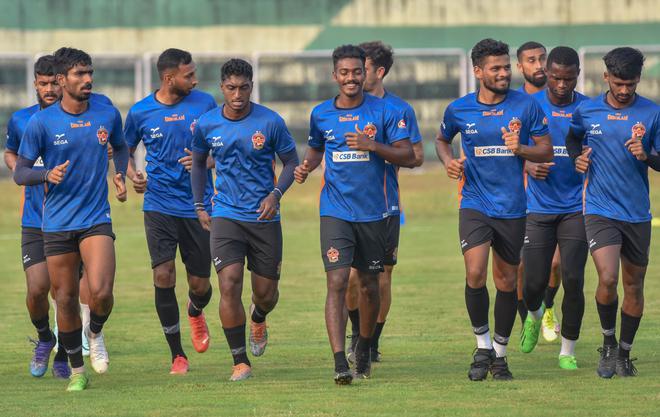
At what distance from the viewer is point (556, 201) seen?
40.0 feet

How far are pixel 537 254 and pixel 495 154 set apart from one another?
1474mm

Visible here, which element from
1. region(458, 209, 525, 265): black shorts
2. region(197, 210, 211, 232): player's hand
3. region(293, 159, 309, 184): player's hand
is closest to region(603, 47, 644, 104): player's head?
region(458, 209, 525, 265): black shorts

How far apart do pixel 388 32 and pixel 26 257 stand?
22210 mm

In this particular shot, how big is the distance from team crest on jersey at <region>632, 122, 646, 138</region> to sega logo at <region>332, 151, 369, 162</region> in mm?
1944

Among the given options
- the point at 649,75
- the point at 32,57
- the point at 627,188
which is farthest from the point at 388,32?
the point at 627,188

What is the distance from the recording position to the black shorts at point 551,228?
1208 cm

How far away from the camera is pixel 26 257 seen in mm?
12070

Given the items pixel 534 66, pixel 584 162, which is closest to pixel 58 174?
pixel 584 162

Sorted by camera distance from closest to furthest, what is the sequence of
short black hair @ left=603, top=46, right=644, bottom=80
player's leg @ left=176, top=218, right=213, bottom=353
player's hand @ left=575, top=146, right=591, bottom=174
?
short black hair @ left=603, top=46, right=644, bottom=80 < player's hand @ left=575, top=146, right=591, bottom=174 < player's leg @ left=176, top=218, right=213, bottom=353

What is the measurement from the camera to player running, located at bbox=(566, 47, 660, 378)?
35.7 ft

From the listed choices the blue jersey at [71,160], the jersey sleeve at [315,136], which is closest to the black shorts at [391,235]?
the jersey sleeve at [315,136]

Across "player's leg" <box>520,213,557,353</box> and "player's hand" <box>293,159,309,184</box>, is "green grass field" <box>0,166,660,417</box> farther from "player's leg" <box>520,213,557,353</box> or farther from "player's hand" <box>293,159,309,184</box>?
"player's hand" <box>293,159,309,184</box>

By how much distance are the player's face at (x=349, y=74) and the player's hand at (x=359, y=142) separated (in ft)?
1.24

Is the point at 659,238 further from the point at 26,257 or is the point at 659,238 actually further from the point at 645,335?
the point at 26,257
